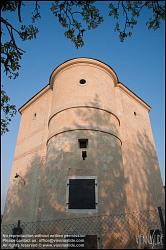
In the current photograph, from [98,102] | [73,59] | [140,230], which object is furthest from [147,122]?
[140,230]

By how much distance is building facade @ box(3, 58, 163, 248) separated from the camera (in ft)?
35.8

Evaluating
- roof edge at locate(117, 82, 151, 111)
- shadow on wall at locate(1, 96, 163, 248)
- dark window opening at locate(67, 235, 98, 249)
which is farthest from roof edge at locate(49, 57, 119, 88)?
dark window opening at locate(67, 235, 98, 249)

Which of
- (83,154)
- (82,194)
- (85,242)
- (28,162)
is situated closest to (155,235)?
(85,242)

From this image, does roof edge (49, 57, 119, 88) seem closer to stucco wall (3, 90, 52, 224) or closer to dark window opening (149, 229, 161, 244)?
stucco wall (3, 90, 52, 224)

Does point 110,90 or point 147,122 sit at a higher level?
point 110,90

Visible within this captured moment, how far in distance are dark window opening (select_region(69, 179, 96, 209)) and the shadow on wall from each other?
35 cm

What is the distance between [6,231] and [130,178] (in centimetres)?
827

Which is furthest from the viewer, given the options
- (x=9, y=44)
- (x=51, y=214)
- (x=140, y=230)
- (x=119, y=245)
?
(x=140, y=230)

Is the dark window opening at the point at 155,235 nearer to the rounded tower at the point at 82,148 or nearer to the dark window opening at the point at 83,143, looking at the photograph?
the rounded tower at the point at 82,148

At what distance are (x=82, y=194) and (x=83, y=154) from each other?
2.27 m

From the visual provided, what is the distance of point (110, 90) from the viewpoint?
52.1ft

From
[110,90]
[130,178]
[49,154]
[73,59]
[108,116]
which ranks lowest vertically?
[130,178]

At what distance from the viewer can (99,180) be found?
11.1 metres

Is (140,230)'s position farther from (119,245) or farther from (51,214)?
(51,214)
